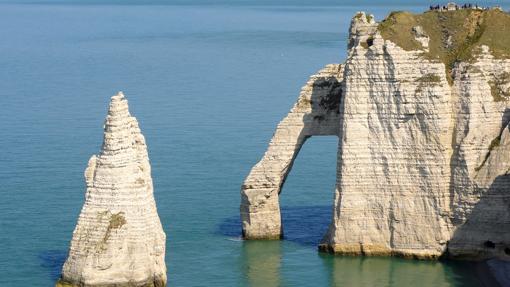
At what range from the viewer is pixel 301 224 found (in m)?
66.0

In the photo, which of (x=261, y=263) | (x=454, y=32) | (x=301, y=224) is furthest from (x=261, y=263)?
(x=454, y=32)

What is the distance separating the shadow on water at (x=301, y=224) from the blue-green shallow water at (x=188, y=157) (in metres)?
0.10

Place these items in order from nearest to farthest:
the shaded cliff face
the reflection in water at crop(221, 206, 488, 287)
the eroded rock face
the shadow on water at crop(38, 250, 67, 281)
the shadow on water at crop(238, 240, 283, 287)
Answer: the eroded rock face < the shadow on water at crop(38, 250, 67, 281) < the reflection in water at crop(221, 206, 488, 287) < the shadow on water at crop(238, 240, 283, 287) < the shaded cliff face

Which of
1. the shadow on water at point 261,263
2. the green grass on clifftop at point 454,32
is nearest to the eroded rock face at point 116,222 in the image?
the shadow on water at point 261,263

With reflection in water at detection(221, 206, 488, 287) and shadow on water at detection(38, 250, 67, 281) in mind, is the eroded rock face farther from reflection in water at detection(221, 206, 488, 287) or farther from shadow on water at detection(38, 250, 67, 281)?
reflection in water at detection(221, 206, 488, 287)

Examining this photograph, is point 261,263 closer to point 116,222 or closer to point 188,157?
point 116,222

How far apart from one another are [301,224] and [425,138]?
9883 mm

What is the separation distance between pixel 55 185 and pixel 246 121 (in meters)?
25.2

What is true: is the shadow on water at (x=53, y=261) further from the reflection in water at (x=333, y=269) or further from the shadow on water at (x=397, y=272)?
the shadow on water at (x=397, y=272)

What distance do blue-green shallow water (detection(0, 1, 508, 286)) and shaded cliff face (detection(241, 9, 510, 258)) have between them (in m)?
1.49

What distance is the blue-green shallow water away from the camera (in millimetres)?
58625

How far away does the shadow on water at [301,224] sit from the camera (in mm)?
63662

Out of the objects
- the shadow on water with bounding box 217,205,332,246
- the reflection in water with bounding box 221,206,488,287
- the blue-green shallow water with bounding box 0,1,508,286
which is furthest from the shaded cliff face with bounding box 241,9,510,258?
the shadow on water with bounding box 217,205,332,246

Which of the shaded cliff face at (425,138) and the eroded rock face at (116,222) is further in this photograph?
the shaded cliff face at (425,138)
